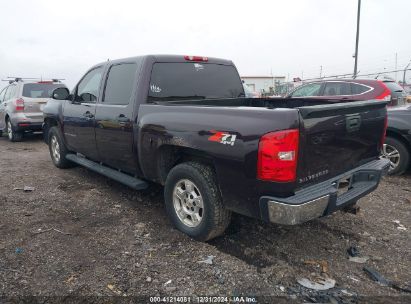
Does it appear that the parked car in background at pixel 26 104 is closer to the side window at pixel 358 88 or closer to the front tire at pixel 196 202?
the front tire at pixel 196 202

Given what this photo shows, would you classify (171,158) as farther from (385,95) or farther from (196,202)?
(385,95)

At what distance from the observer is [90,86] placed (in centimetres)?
526

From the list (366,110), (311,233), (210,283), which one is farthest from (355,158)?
(210,283)

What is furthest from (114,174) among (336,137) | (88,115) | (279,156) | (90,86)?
(336,137)

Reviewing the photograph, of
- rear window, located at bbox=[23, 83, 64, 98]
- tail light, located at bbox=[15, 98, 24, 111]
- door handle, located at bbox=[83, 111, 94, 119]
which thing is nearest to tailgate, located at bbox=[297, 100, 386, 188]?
door handle, located at bbox=[83, 111, 94, 119]

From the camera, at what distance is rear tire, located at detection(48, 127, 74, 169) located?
626 centimetres

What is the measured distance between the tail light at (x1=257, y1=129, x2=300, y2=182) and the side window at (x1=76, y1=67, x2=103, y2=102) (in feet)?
Result: 10.3

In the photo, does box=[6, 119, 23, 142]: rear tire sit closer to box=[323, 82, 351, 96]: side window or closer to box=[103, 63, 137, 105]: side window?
box=[103, 63, 137, 105]: side window

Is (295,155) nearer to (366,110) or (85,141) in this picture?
(366,110)

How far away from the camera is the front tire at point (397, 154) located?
5.68 meters

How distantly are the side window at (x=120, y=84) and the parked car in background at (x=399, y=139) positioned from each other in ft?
13.8

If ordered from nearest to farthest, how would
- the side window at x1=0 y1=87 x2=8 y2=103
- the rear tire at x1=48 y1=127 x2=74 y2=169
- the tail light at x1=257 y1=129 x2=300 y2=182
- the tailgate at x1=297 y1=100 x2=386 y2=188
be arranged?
1. the tail light at x1=257 y1=129 x2=300 y2=182
2. the tailgate at x1=297 y1=100 x2=386 y2=188
3. the rear tire at x1=48 y1=127 x2=74 y2=169
4. the side window at x1=0 y1=87 x2=8 y2=103

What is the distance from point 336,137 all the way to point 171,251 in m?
1.87

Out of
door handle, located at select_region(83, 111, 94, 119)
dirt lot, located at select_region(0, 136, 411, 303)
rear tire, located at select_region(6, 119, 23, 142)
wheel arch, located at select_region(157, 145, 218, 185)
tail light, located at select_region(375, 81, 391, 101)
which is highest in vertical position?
tail light, located at select_region(375, 81, 391, 101)
